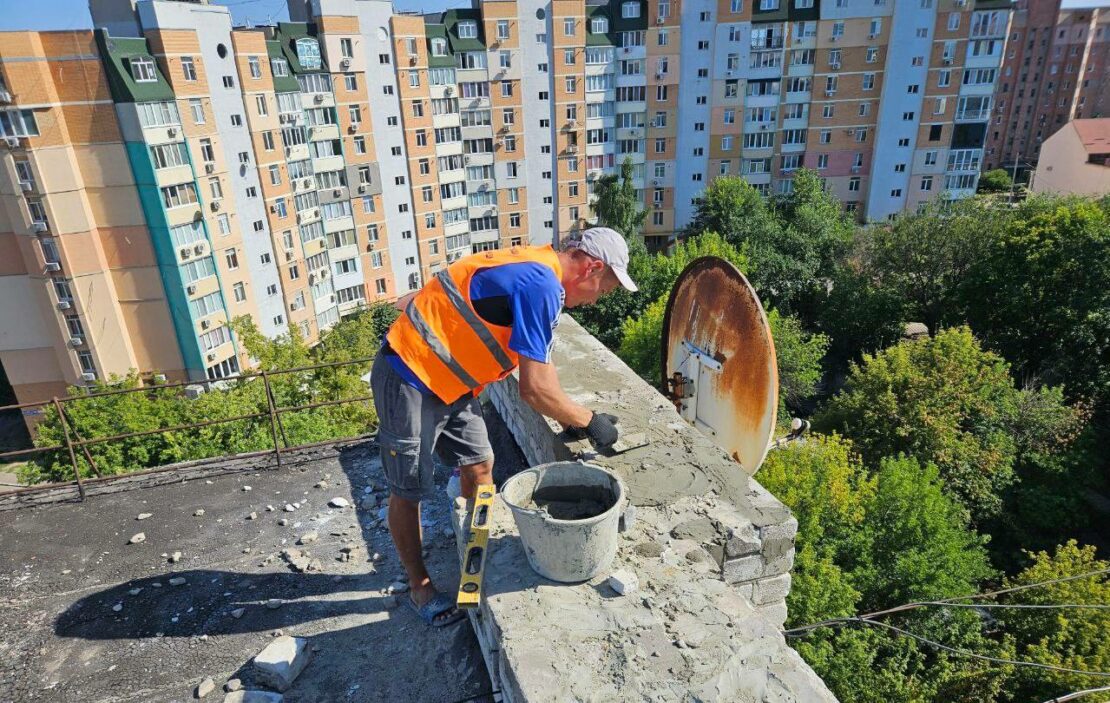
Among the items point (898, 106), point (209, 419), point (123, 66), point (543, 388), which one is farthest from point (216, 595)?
point (898, 106)

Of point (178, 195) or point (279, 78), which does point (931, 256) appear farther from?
point (178, 195)

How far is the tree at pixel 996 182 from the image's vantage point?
5322cm

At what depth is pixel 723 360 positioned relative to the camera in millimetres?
4836

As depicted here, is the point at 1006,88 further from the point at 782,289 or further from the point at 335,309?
the point at 335,309

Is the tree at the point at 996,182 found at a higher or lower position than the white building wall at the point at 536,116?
lower

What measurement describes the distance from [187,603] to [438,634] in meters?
1.73

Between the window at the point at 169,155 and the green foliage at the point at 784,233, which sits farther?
the green foliage at the point at 784,233

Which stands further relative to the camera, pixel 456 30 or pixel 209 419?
pixel 456 30

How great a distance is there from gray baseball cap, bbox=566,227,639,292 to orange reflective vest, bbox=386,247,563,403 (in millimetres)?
Result: 192

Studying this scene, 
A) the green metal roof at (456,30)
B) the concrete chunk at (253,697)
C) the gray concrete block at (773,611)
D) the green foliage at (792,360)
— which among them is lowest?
the green foliage at (792,360)

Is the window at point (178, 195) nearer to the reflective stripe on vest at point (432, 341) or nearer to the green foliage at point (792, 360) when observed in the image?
the green foliage at point (792, 360)

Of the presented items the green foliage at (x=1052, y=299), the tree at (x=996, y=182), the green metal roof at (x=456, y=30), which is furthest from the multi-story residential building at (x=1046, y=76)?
the green metal roof at (x=456, y=30)

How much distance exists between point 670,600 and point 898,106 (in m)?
42.8

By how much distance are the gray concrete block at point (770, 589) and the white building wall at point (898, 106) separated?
41.6 metres
